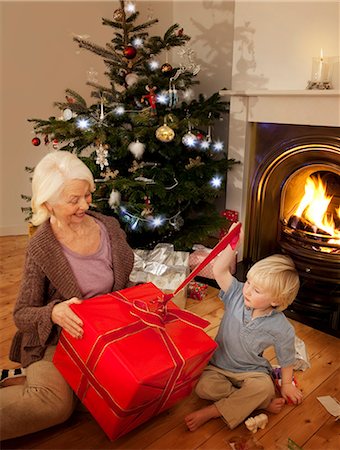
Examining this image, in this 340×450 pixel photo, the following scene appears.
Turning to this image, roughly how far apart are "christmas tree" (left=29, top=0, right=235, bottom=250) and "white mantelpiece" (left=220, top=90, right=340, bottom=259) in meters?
0.12

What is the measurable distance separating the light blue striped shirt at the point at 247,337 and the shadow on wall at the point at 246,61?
1.43m

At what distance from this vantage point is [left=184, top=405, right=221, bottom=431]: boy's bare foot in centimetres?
147

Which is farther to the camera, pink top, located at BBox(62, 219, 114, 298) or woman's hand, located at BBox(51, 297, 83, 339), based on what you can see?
pink top, located at BBox(62, 219, 114, 298)

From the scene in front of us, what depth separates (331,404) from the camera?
1.59m

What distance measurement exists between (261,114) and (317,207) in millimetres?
612

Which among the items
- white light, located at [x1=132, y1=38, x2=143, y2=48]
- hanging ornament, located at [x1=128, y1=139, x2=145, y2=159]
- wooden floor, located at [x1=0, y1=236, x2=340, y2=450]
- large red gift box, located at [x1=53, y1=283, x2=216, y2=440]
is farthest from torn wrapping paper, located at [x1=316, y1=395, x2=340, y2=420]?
white light, located at [x1=132, y1=38, x2=143, y2=48]

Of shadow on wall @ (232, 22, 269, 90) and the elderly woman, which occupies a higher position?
shadow on wall @ (232, 22, 269, 90)

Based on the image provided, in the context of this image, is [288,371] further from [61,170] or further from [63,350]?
[61,170]

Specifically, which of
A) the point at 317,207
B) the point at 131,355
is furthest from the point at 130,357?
the point at 317,207

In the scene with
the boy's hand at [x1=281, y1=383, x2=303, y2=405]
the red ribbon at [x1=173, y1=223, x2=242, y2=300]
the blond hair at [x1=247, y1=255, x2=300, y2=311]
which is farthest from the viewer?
the boy's hand at [x1=281, y1=383, x2=303, y2=405]

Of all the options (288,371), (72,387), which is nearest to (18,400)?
(72,387)

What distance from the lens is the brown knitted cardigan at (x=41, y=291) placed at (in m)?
1.42

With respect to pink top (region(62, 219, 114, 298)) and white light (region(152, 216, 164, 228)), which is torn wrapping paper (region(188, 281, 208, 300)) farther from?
pink top (region(62, 219, 114, 298))

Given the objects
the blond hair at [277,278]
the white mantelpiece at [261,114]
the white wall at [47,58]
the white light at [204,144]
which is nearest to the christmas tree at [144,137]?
the white light at [204,144]
